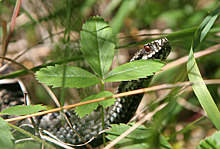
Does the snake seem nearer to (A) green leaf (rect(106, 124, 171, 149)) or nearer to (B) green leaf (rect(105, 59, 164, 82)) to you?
(B) green leaf (rect(105, 59, 164, 82))

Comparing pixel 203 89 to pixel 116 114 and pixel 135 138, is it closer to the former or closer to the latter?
pixel 135 138

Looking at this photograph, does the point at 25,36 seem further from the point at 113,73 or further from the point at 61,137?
the point at 113,73

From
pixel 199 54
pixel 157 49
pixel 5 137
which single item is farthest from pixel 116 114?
pixel 5 137

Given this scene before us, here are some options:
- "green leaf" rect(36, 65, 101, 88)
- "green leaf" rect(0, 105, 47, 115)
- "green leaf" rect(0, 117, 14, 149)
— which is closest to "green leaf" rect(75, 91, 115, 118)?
"green leaf" rect(36, 65, 101, 88)

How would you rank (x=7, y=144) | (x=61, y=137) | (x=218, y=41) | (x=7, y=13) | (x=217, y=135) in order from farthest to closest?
(x=7, y=13) → (x=218, y=41) → (x=61, y=137) → (x=217, y=135) → (x=7, y=144)

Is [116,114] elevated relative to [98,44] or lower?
lower

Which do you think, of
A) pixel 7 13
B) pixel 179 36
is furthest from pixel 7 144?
pixel 7 13
